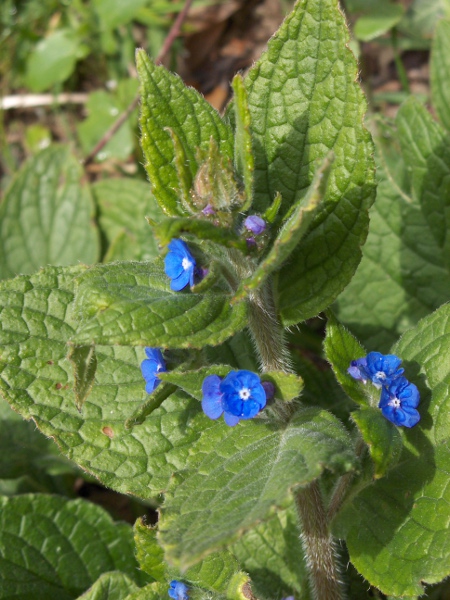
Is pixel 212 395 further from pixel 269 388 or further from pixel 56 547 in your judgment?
pixel 56 547

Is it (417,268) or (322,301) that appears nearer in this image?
(322,301)

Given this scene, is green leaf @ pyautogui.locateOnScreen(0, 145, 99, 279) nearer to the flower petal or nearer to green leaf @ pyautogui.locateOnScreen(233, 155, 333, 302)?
the flower petal

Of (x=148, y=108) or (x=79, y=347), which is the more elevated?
(x=148, y=108)

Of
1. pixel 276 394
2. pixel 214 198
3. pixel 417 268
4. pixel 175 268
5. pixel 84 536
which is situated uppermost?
pixel 214 198

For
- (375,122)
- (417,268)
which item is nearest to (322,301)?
(417,268)

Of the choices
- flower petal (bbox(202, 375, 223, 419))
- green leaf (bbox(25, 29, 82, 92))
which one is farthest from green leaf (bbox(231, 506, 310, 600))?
green leaf (bbox(25, 29, 82, 92))

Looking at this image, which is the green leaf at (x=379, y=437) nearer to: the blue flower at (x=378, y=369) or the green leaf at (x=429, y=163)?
the blue flower at (x=378, y=369)

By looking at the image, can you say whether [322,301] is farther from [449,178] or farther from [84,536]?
[84,536]

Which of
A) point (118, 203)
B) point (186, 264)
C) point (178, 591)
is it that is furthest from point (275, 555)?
point (118, 203)
